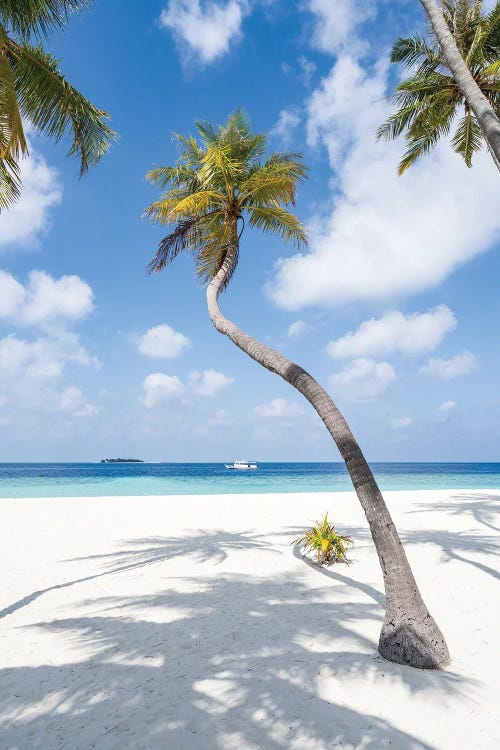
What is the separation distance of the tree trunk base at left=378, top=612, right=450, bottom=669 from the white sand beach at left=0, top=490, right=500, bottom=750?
0.11 m

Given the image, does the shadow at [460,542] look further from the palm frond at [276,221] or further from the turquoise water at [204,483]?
the turquoise water at [204,483]

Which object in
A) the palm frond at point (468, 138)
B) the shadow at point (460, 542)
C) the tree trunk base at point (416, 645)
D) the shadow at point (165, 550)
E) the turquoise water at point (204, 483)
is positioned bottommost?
the turquoise water at point (204, 483)

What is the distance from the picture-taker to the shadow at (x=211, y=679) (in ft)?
10.4

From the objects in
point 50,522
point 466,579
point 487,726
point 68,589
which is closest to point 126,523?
point 50,522

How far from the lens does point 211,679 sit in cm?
398

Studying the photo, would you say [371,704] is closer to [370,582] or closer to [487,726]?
[487,726]

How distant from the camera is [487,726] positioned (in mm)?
3186

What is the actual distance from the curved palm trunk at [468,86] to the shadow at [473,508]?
957 cm

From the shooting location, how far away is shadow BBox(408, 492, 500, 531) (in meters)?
12.8

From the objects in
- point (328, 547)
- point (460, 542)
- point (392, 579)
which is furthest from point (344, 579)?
point (460, 542)

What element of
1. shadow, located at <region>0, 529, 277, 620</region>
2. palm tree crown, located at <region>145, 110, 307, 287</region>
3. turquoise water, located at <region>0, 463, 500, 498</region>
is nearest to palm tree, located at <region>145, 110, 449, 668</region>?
palm tree crown, located at <region>145, 110, 307, 287</region>

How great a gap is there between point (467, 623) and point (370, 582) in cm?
188

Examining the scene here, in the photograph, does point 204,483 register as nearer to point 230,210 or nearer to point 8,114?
point 230,210

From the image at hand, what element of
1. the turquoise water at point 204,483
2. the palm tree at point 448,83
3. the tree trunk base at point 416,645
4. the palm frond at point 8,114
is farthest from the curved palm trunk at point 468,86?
the turquoise water at point 204,483
